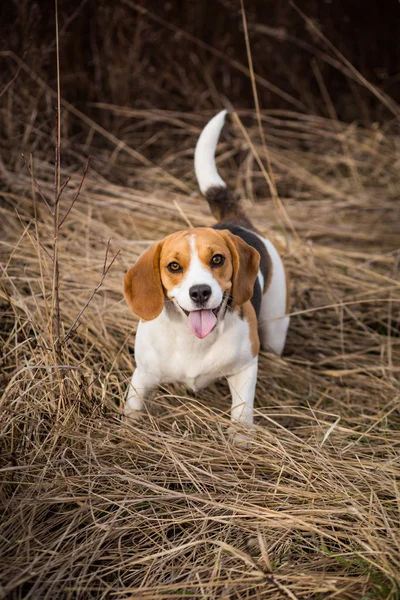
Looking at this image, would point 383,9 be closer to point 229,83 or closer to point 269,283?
point 229,83

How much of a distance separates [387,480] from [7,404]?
1724 millimetres

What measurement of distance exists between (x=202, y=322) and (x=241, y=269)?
14.6 inches

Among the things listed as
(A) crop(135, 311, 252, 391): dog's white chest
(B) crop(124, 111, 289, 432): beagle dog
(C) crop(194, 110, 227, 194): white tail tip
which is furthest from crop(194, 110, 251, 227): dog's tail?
(A) crop(135, 311, 252, 391): dog's white chest

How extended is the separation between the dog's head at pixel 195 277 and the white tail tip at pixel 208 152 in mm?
1093

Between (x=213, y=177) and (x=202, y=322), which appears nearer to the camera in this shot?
(x=202, y=322)

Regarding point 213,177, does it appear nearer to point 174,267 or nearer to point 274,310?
point 274,310

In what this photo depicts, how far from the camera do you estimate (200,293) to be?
2.82m

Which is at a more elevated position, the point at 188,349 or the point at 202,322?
the point at 202,322

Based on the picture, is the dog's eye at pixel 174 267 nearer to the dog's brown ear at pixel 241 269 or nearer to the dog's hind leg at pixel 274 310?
the dog's brown ear at pixel 241 269

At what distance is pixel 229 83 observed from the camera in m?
7.80

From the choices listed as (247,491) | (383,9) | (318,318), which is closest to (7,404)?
(247,491)

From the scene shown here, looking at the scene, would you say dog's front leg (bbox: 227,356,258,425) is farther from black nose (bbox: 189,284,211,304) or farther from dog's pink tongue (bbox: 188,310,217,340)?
black nose (bbox: 189,284,211,304)

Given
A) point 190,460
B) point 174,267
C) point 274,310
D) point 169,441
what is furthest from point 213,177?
point 190,460

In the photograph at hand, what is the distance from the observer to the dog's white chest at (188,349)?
3.18 m
